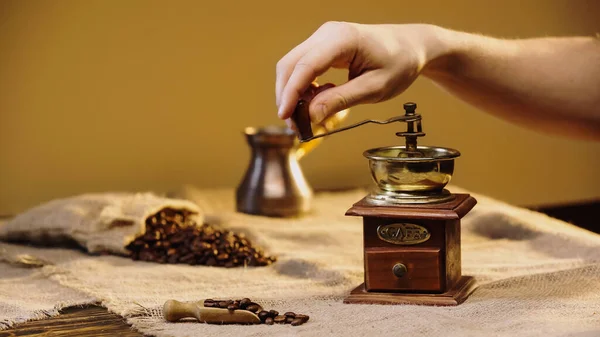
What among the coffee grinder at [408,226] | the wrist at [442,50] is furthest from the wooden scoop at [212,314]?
the wrist at [442,50]

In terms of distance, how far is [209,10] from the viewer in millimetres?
2773

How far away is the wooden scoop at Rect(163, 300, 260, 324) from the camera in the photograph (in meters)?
1.42

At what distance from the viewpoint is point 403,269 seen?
4.99ft

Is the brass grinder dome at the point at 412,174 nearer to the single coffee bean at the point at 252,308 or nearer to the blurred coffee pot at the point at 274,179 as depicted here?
the single coffee bean at the point at 252,308

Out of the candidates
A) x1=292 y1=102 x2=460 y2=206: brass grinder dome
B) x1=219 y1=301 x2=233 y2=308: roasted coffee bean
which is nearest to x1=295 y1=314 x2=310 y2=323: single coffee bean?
x1=219 y1=301 x2=233 y2=308: roasted coffee bean

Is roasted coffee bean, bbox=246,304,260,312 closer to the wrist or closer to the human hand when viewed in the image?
the human hand

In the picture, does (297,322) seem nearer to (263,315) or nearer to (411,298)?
(263,315)

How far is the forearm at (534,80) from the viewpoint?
1.89m

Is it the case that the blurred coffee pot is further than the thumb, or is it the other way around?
the blurred coffee pot

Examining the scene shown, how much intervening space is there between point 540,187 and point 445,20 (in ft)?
2.42

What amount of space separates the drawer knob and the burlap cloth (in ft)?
0.21

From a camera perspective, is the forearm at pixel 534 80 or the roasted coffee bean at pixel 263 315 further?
the forearm at pixel 534 80

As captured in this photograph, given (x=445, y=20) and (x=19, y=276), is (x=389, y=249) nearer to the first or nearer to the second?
(x=19, y=276)

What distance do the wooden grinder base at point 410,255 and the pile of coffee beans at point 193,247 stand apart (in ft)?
1.32
